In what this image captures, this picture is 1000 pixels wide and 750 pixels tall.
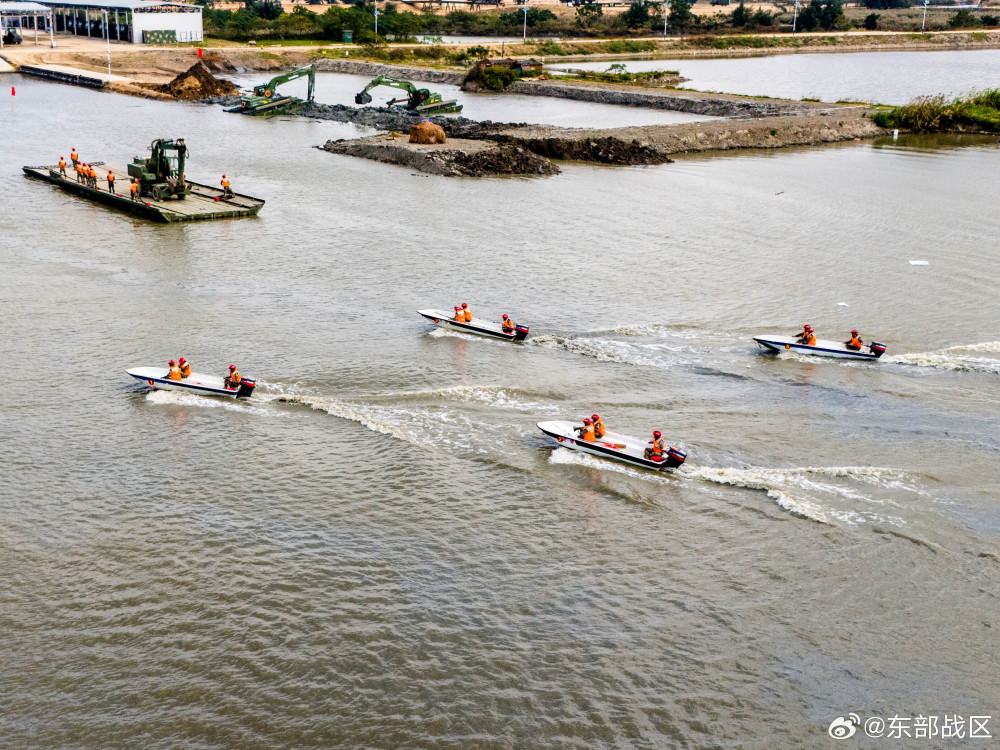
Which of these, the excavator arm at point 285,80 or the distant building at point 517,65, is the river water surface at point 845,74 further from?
the excavator arm at point 285,80

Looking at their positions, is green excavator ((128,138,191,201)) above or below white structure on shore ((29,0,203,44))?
below

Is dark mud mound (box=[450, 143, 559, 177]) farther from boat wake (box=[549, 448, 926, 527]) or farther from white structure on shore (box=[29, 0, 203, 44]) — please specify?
white structure on shore (box=[29, 0, 203, 44])

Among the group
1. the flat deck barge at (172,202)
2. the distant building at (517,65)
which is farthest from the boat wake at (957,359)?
the distant building at (517,65)

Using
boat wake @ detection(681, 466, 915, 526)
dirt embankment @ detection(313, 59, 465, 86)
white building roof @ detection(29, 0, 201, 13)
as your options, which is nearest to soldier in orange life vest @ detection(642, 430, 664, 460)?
boat wake @ detection(681, 466, 915, 526)

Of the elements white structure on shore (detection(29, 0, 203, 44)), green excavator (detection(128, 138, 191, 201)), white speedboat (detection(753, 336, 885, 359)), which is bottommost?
white speedboat (detection(753, 336, 885, 359))

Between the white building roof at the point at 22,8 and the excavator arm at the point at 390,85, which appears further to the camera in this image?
the white building roof at the point at 22,8

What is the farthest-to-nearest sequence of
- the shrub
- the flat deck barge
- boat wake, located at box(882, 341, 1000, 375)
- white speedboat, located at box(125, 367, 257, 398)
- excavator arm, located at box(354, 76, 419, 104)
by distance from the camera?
the shrub
excavator arm, located at box(354, 76, 419, 104)
the flat deck barge
boat wake, located at box(882, 341, 1000, 375)
white speedboat, located at box(125, 367, 257, 398)

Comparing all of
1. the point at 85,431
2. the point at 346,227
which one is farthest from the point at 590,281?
the point at 85,431
